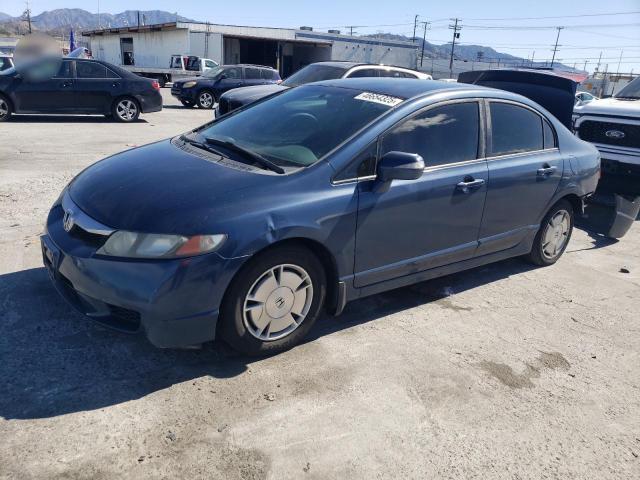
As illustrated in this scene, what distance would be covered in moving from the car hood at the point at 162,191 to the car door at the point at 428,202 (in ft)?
2.80

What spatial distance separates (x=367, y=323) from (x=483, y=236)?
49.3 inches

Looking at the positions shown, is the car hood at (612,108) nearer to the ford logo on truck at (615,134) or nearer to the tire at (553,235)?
the ford logo on truck at (615,134)

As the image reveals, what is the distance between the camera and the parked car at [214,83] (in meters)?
17.9

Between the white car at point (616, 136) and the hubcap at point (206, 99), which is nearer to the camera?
the white car at point (616, 136)

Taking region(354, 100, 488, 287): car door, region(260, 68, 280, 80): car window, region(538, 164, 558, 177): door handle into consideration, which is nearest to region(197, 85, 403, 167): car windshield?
region(354, 100, 488, 287): car door

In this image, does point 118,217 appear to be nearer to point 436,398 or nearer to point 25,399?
point 25,399

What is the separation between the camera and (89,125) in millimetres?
12211

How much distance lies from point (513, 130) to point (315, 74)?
22.3 feet

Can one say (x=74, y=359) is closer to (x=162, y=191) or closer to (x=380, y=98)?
(x=162, y=191)

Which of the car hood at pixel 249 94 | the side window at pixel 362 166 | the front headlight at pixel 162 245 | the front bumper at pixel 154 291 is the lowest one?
the front bumper at pixel 154 291

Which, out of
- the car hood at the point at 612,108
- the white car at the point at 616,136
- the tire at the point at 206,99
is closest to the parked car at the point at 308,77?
the car hood at the point at 612,108

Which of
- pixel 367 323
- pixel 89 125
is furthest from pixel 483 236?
pixel 89 125

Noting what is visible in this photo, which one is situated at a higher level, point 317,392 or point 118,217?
point 118,217

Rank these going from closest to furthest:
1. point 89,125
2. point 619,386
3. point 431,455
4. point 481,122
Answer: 1. point 431,455
2. point 619,386
3. point 481,122
4. point 89,125
